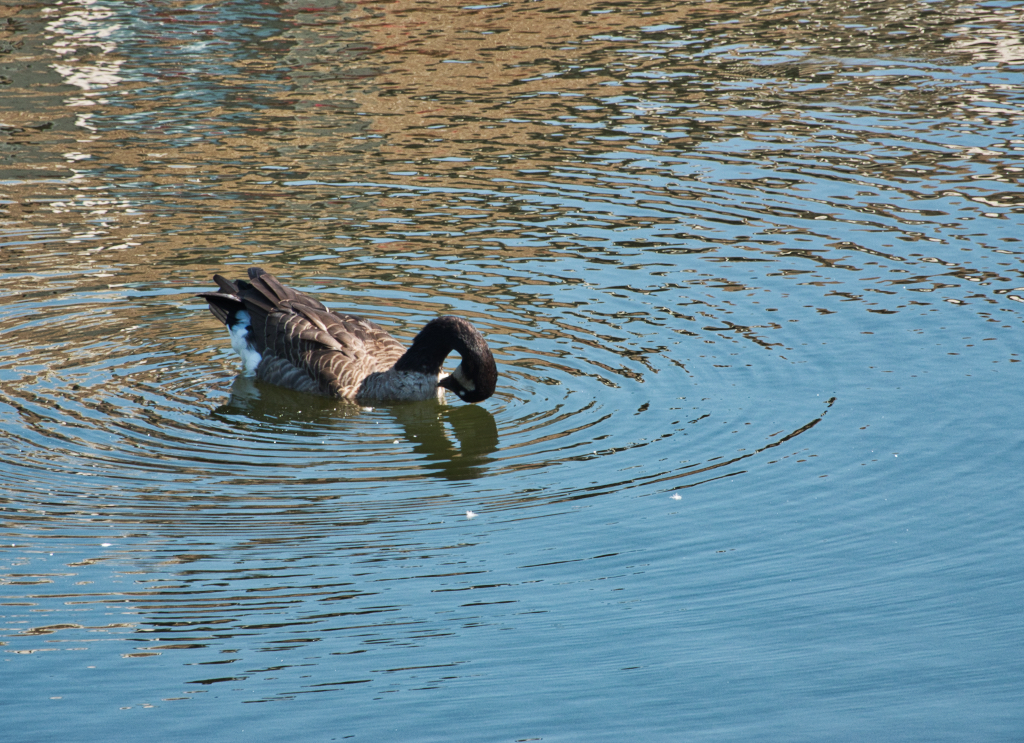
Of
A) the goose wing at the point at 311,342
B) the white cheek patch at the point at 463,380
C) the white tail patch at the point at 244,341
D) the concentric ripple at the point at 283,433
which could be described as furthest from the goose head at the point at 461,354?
the white tail patch at the point at 244,341

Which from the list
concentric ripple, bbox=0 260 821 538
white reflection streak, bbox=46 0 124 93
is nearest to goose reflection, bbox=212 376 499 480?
concentric ripple, bbox=0 260 821 538

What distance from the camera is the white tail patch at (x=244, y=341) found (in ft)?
44.1

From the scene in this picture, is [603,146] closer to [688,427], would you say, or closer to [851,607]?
[688,427]

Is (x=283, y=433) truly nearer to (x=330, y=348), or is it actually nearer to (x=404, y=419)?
(x=404, y=419)

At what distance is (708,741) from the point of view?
727 centimetres

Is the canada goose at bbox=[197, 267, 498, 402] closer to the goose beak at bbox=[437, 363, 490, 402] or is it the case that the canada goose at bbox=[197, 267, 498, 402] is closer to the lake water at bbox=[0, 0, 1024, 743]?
the goose beak at bbox=[437, 363, 490, 402]

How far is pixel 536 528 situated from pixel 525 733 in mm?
2622

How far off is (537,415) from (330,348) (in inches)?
92.7

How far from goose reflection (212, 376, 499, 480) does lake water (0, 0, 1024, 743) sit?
58mm

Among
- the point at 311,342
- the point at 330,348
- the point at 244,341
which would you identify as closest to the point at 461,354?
the point at 330,348

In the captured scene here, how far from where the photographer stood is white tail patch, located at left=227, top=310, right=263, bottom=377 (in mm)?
13430

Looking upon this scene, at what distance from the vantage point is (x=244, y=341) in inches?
532

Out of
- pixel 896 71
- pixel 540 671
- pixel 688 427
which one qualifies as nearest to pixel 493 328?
pixel 688 427

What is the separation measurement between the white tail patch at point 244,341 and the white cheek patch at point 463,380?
7.71 ft
